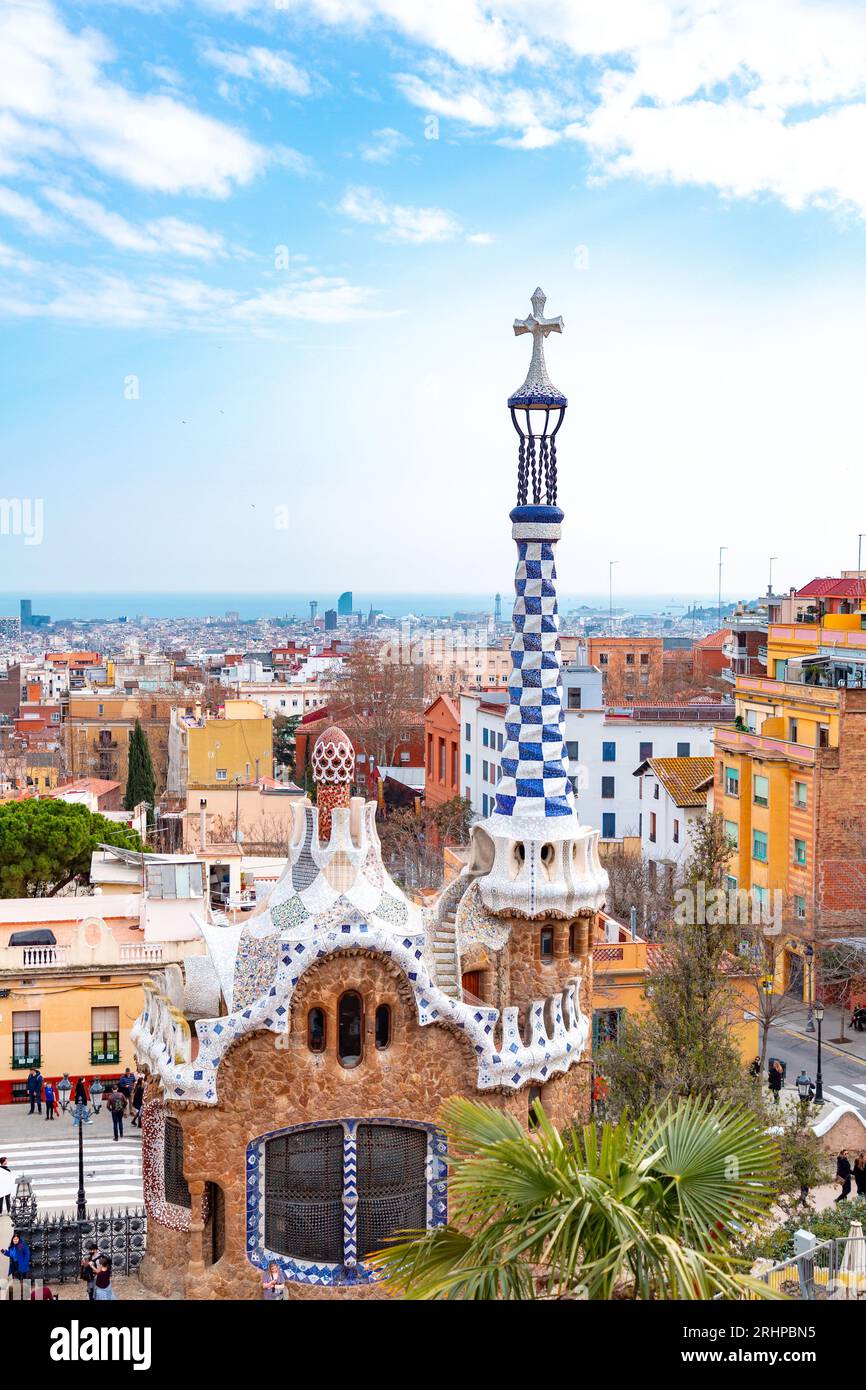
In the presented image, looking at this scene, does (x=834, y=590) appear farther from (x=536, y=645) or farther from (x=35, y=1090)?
(x=536, y=645)

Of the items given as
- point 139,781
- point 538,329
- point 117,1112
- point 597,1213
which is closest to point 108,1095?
point 117,1112

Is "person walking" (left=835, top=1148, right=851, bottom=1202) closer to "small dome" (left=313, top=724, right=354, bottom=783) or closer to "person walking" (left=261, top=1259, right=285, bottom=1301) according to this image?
"person walking" (left=261, top=1259, right=285, bottom=1301)

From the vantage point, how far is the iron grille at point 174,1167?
704 inches

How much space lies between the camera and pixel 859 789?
3925cm

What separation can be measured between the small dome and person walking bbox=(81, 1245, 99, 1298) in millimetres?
6592

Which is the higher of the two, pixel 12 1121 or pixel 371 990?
pixel 371 990

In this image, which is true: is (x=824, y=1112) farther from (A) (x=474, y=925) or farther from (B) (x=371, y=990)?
(B) (x=371, y=990)

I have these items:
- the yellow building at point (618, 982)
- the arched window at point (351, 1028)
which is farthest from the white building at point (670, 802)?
the arched window at point (351, 1028)

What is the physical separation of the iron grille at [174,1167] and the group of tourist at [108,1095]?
Answer: 8.51 m

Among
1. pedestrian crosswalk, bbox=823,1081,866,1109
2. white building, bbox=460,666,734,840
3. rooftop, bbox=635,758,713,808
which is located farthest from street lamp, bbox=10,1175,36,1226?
A: white building, bbox=460,666,734,840

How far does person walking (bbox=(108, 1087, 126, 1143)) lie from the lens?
Result: 26.2 m

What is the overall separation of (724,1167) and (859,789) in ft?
98.8
